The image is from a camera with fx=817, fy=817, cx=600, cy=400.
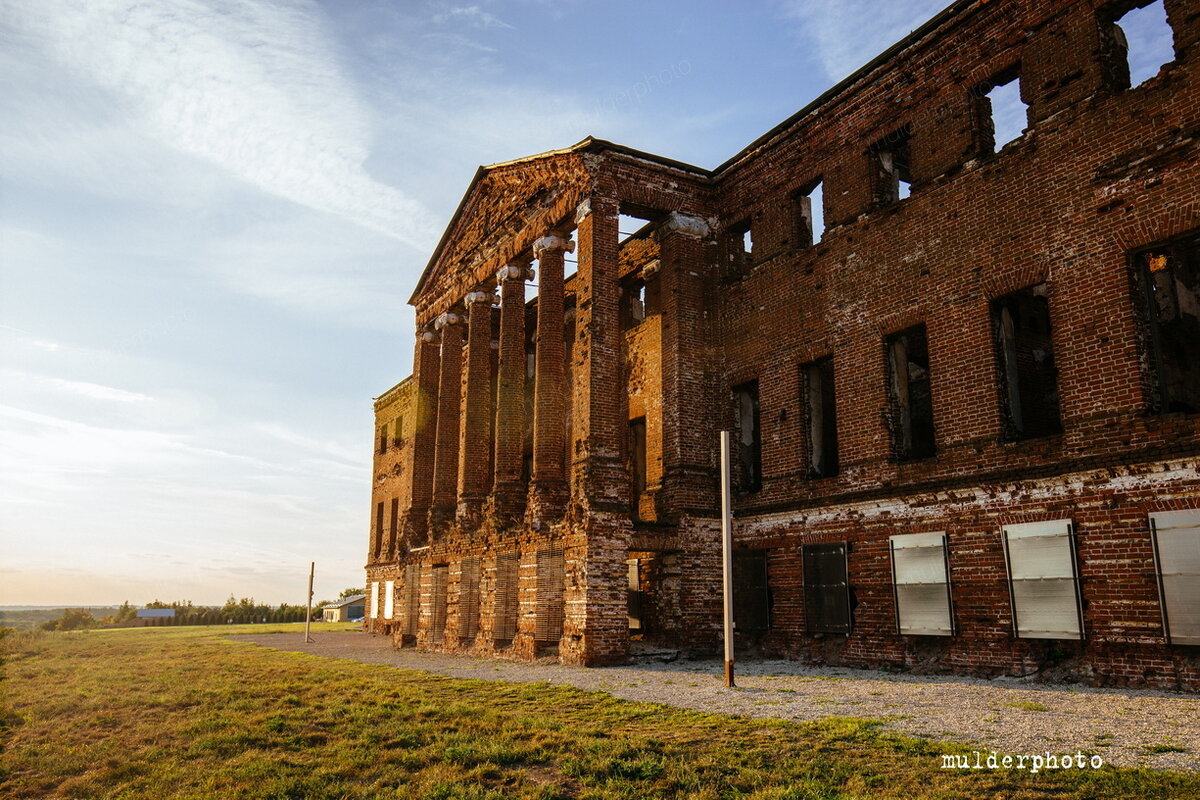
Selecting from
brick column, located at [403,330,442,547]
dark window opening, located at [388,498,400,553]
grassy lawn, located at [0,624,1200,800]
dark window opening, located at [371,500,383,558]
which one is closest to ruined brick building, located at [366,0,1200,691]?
brick column, located at [403,330,442,547]

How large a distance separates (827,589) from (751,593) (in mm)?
1863

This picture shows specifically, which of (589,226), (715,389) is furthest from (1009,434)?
(589,226)

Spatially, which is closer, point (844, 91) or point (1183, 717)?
point (1183, 717)

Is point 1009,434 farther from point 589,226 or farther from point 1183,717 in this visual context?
point 589,226

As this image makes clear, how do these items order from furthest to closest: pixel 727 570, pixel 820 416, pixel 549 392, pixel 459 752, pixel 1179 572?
pixel 549 392 → pixel 820 416 → pixel 727 570 → pixel 1179 572 → pixel 459 752

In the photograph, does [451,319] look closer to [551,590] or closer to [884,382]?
[551,590]

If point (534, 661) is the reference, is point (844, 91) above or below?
above

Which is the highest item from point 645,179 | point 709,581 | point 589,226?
point 645,179

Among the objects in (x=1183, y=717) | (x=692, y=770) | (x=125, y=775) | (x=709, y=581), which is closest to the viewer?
(x=692, y=770)

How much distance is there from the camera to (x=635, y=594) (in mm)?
17578

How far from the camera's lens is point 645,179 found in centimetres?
1745

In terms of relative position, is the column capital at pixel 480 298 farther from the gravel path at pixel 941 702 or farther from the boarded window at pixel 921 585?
the boarded window at pixel 921 585

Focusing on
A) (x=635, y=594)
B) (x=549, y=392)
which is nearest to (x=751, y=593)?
(x=635, y=594)

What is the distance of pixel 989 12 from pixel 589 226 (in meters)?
7.85
